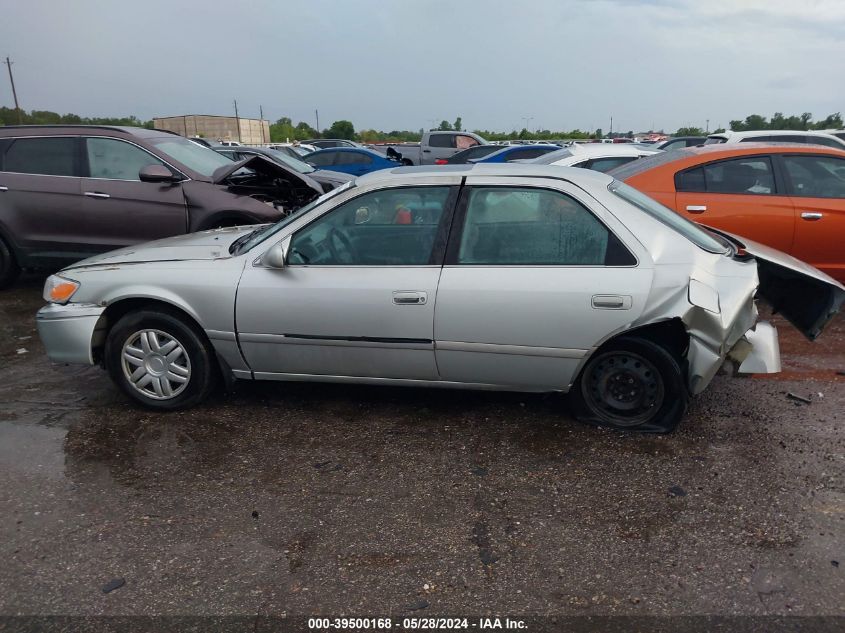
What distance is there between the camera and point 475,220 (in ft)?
12.9

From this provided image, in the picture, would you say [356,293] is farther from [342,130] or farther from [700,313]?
[342,130]

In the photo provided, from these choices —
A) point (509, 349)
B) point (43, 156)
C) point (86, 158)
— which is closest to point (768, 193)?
point (509, 349)

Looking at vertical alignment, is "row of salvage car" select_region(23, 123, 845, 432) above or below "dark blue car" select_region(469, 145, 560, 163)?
below

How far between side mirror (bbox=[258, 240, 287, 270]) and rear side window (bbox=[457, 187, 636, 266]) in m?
1.01

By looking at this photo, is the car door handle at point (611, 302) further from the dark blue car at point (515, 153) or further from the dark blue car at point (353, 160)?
the dark blue car at point (353, 160)

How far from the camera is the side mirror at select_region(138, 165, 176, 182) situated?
6762 mm

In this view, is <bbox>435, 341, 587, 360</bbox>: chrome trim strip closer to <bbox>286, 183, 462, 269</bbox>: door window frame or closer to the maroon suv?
<bbox>286, 183, 462, 269</bbox>: door window frame

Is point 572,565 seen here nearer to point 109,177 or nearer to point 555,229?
point 555,229

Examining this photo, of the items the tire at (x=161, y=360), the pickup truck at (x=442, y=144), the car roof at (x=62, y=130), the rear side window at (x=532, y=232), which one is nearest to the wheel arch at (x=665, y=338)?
the rear side window at (x=532, y=232)

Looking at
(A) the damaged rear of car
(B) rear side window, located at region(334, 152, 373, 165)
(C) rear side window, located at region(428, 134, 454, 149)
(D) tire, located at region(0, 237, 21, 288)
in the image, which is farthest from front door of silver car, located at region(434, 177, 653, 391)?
(C) rear side window, located at region(428, 134, 454, 149)

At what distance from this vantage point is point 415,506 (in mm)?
3256

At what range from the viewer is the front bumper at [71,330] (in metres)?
4.22

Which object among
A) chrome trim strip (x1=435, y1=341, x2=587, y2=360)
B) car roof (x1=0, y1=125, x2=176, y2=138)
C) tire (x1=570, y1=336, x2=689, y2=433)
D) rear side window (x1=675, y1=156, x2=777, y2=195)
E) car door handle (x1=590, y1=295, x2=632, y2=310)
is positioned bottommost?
tire (x1=570, y1=336, x2=689, y2=433)

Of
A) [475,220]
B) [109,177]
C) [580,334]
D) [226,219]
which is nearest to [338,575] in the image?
[580,334]
